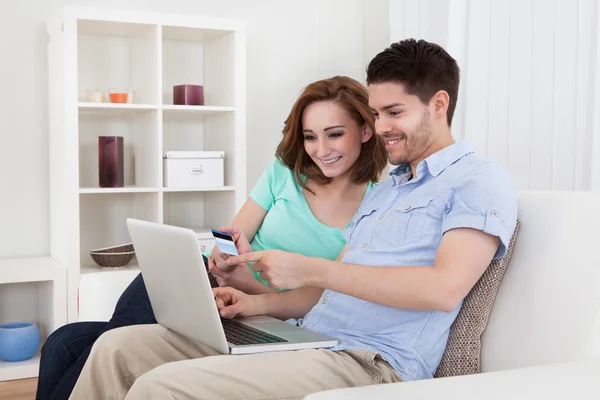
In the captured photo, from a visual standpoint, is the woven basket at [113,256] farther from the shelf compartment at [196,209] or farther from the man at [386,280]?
the man at [386,280]

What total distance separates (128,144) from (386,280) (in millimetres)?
2502

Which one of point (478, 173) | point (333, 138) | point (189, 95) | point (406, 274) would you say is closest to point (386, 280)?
point (406, 274)

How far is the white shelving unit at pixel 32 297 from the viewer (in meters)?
3.22

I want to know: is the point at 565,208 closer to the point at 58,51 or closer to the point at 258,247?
the point at 258,247

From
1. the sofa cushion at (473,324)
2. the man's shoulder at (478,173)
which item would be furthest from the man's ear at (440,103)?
the sofa cushion at (473,324)

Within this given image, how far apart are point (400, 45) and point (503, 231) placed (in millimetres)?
531

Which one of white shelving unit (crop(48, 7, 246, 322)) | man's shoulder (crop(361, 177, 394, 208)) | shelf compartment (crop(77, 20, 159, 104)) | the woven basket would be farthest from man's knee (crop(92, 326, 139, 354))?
shelf compartment (crop(77, 20, 159, 104))

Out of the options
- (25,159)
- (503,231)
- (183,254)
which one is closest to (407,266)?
(503,231)

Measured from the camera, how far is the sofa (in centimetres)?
145

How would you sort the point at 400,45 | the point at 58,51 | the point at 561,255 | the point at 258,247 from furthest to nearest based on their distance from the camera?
the point at 58,51, the point at 258,247, the point at 400,45, the point at 561,255

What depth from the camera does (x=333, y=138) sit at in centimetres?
220

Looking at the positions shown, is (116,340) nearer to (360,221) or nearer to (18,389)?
(360,221)

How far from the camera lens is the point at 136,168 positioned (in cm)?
376

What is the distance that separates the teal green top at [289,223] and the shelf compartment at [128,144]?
1284 millimetres
